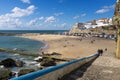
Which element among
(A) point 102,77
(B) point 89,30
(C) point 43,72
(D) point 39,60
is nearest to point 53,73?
(C) point 43,72

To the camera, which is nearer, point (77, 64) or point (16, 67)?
point (77, 64)

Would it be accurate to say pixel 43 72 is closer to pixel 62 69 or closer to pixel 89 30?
pixel 62 69

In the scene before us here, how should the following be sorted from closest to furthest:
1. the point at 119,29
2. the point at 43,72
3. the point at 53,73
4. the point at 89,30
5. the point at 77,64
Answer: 1. the point at 43,72
2. the point at 53,73
3. the point at 77,64
4. the point at 119,29
5. the point at 89,30

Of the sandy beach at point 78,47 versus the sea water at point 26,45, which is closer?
the sandy beach at point 78,47

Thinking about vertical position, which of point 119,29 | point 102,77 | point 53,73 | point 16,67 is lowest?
point 16,67

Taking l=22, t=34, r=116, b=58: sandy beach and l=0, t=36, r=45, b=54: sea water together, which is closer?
l=22, t=34, r=116, b=58: sandy beach

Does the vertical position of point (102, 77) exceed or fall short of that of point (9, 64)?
it exceeds it

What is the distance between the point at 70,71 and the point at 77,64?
1.73 m

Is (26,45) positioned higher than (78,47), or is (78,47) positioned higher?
(78,47)

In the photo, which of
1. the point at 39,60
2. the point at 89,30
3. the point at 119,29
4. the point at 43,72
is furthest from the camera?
the point at 89,30

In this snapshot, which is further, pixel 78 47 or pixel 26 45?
pixel 26 45

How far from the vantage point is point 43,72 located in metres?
7.42

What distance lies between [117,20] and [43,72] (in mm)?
12690

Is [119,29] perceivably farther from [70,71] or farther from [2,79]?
[2,79]
